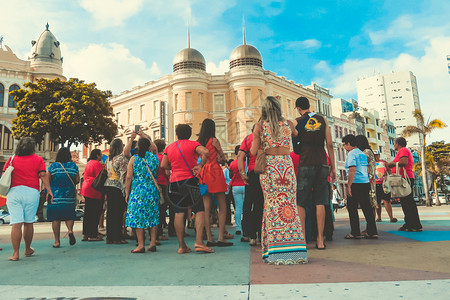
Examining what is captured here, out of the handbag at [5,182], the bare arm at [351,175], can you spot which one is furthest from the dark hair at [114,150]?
the bare arm at [351,175]

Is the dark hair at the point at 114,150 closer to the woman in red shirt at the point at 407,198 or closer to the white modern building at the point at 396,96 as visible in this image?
the woman in red shirt at the point at 407,198

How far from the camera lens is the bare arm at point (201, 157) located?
4582mm

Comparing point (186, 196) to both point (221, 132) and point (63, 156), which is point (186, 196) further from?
point (221, 132)

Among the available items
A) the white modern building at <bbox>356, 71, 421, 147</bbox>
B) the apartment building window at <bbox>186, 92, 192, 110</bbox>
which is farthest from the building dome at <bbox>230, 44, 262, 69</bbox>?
the white modern building at <bbox>356, 71, 421, 147</bbox>

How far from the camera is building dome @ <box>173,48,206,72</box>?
3719cm

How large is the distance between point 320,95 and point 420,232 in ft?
148

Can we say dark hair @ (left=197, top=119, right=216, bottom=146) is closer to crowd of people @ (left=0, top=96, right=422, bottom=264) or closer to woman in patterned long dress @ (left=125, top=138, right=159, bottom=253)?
crowd of people @ (left=0, top=96, right=422, bottom=264)

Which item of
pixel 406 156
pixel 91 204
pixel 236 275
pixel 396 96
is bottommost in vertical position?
pixel 236 275

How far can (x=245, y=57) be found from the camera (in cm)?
3738

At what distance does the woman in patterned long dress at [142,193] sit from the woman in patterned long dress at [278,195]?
180 cm

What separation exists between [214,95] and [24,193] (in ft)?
112

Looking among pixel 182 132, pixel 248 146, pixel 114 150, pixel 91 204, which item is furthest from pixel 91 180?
pixel 248 146

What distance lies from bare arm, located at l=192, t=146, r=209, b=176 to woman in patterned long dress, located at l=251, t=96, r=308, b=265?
88 centimetres

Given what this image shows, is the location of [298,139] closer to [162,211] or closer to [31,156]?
[162,211]
